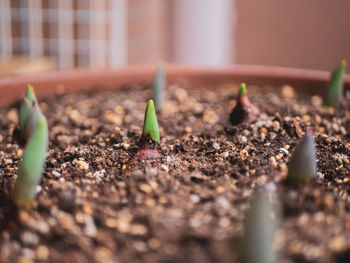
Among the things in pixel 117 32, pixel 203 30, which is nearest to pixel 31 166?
pixel 117 32

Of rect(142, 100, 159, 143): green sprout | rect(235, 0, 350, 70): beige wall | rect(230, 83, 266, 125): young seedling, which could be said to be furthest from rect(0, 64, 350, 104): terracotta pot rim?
rect(235, 0, 350, 70): beige wall

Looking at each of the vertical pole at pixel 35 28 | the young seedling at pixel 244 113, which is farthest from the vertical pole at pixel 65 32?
the young seedling at pixel 244 113

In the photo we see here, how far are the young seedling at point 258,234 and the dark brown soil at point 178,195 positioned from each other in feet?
0.11

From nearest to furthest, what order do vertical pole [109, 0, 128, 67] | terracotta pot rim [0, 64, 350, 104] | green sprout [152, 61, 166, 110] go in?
green sprout [152, 61, 166, 110], terracotta pot rim [0, 64, 350, 104], vertical pole [109, 0, 128, 67]

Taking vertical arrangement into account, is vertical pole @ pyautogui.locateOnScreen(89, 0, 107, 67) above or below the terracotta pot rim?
above

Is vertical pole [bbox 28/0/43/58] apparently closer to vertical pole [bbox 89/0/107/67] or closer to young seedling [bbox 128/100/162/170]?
vertical pole [bbox 89/0/107/67]

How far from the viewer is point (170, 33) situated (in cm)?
296

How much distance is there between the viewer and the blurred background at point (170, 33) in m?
2.09

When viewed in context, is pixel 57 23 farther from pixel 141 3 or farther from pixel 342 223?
pixel 342 223

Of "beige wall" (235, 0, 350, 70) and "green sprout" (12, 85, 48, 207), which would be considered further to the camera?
"beige wall" (235, 0, 350, 70)

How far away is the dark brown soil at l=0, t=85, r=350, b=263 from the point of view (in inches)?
15.5

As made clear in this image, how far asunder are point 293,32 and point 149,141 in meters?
2.22

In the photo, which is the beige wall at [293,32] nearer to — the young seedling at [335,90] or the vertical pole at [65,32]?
the vertical pole at [65,32]

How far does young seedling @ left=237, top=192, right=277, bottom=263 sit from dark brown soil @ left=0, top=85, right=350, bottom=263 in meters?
0.03
